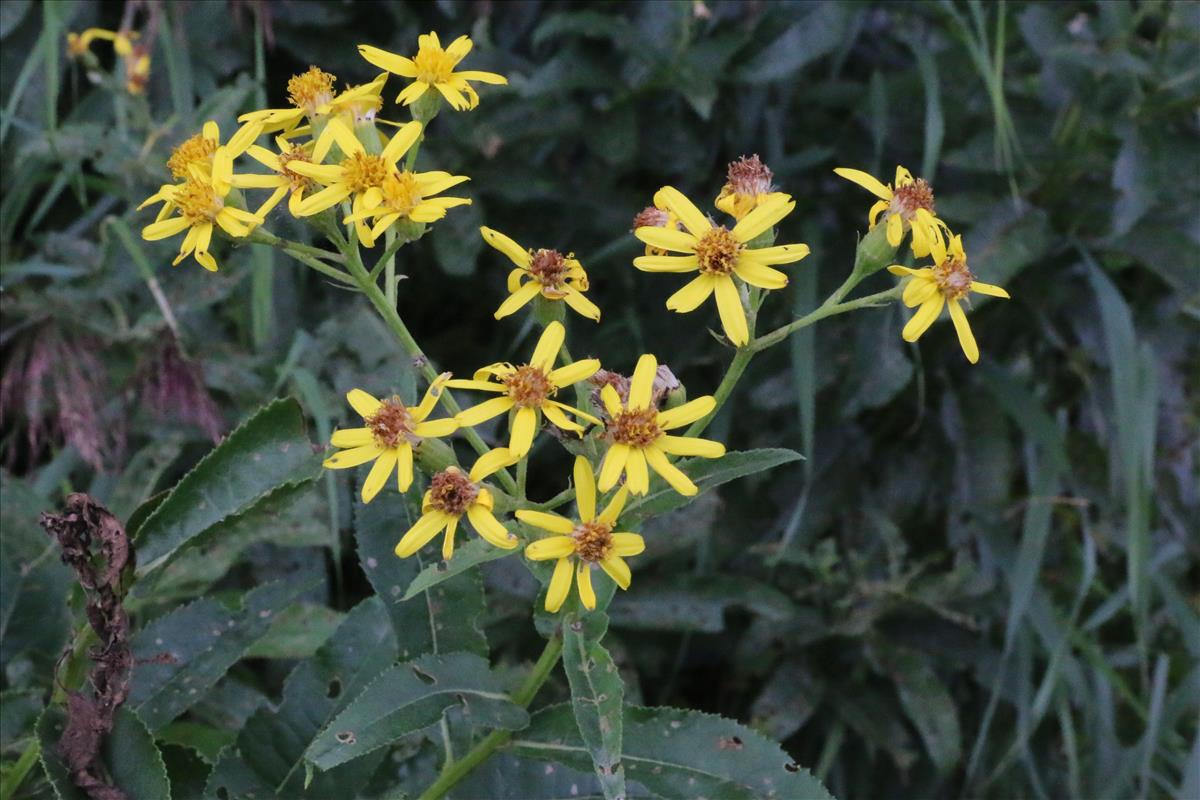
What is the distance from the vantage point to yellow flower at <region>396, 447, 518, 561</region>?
0.96 metres

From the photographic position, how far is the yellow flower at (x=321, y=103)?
1154mm

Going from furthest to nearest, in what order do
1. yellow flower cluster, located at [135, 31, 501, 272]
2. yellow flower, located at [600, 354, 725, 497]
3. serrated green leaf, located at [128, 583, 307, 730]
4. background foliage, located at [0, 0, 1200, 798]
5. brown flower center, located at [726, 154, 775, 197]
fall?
background foliage, located at [0, 0, 1200, 798], serrated green leaf, located at [128, 583, 307, 730], brown flower center, located at [726, 154, 775, 197], yellow flower cluster, located at [135, 31, 501, 272], yellow flower, located at [600, 354, 725, 497]

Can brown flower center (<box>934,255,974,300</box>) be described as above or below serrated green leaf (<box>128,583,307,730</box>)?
above

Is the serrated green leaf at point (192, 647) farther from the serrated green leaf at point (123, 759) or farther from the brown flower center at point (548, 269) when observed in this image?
the brown flower center at point (548, 269)

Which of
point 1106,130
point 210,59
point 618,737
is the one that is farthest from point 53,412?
point 1106,130

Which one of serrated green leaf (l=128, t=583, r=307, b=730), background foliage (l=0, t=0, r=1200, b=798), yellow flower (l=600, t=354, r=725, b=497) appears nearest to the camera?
yellow flower (l=600, t=354, r=725, b=497)

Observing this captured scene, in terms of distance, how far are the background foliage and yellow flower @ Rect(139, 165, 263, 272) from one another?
0.62 m

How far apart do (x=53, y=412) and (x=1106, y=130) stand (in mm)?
1892

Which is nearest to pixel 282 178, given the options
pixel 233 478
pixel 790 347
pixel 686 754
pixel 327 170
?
pixel 327 170

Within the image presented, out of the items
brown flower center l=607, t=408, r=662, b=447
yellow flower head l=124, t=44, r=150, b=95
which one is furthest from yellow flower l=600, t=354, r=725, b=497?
yellow flower head l=124, t=44, r=150, b=95

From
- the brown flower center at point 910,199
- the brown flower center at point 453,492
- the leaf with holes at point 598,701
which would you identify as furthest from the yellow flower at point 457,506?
the brown flower center at point 910,199

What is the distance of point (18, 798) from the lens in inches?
49.2

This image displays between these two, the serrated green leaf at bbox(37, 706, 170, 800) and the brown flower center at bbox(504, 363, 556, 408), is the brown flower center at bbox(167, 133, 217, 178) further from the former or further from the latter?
the serrated green leaf at bbox(37, 706, 170, 800)

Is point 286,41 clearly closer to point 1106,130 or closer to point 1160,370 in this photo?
point 1106,130
